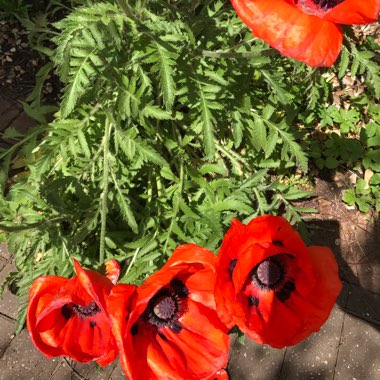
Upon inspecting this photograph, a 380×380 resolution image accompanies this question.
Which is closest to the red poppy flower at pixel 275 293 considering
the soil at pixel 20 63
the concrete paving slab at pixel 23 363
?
the concrete paving slab at pixel 23 363

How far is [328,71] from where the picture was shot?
366 cm

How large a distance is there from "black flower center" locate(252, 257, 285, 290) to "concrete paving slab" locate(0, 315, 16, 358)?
1915 millimetres

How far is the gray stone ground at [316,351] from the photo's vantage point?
10.1 feet

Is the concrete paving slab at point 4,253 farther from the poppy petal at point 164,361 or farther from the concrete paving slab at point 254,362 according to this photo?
the poppy petal at point 164,361

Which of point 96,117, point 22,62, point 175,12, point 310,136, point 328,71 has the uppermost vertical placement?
point 175,12

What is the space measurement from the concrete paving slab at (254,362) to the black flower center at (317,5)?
7.01ft

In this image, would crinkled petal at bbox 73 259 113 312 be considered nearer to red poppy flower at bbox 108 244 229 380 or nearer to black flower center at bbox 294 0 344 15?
red poppy flower at bbox 108 244 229 380

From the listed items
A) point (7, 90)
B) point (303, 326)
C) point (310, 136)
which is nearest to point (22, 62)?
point (7, 90)

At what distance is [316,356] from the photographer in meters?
3.10

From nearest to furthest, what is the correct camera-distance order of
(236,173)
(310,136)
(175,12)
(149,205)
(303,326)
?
(303,326) → (175,12) → (149,205) → (236,173) → (310,136)

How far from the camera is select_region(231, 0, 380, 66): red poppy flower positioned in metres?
1.38

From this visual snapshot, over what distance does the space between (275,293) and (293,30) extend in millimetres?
944

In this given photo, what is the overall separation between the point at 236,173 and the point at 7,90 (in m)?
1.86

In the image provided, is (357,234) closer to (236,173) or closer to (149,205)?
(236,173)
